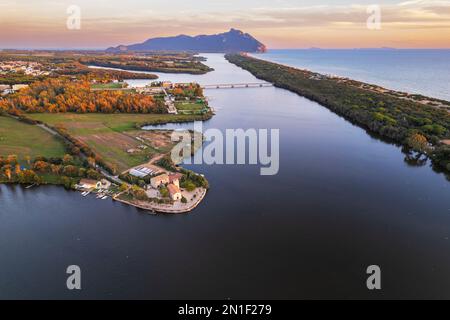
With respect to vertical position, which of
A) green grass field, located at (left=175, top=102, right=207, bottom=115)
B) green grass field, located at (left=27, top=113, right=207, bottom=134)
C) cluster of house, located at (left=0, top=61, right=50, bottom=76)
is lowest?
green grass field, located at (left=27, top=113, right=207, bottom=134)

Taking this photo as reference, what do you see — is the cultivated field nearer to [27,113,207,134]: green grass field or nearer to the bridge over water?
[27,113,207,134]: green grass field

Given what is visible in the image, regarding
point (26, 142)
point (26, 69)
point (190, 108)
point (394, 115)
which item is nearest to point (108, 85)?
point (190, 108)

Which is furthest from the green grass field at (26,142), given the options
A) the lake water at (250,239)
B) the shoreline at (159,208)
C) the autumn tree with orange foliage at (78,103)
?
the shoreline at (159,208)

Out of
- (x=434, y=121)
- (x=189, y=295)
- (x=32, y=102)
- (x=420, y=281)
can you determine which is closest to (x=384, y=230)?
(x=420, y=281)

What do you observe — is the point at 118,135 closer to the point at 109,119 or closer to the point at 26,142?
the point at 109,119

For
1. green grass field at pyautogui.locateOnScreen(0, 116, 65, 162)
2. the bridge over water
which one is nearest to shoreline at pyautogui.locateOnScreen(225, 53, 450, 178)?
the bridge over water

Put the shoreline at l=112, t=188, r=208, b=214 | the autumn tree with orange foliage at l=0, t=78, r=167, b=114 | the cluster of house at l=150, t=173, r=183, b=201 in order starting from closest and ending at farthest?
the shoreline at l=112, t=188, r=208, b=214 < the cluster of house at l=150, t=173, r=183, b=201 < the autumn tree with orange foliage at l=0, t=78, r=167, b=114
